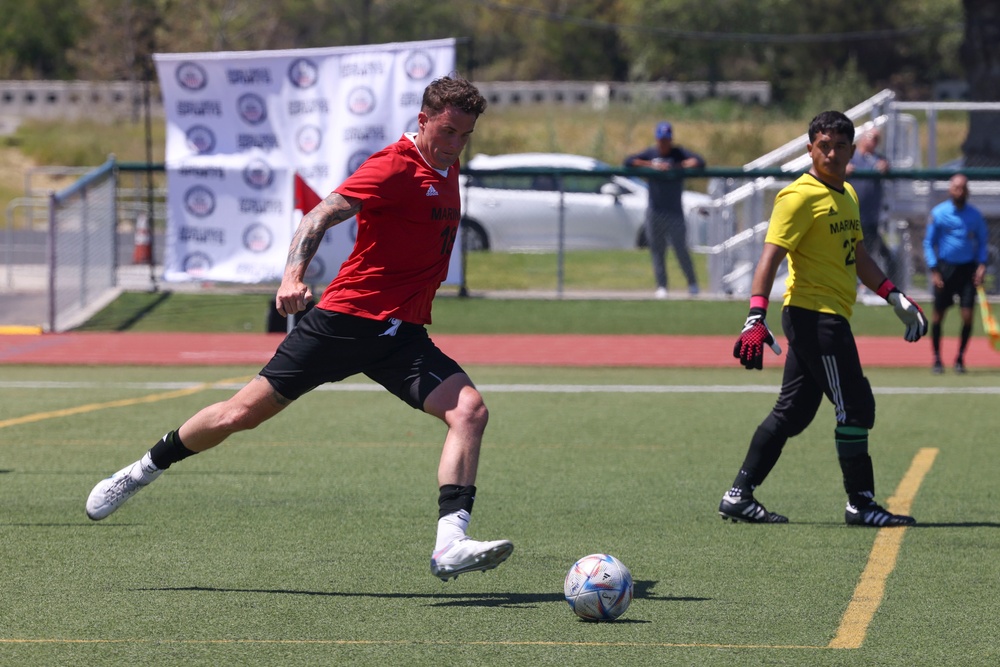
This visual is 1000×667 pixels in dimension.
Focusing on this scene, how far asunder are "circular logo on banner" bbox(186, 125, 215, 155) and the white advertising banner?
0.04ft

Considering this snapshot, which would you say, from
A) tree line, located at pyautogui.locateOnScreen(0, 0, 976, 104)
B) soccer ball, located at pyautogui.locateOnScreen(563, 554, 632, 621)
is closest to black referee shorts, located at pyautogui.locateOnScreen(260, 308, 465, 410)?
soccer ball, located at pyautogui.locateOnScreen(563, 554, 632, 621)

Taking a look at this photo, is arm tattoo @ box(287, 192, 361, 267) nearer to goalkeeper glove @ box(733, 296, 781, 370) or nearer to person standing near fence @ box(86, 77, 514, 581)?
person standing near fence @ box(86, 77, 514, 581)

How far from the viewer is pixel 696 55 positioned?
6750 centimetres

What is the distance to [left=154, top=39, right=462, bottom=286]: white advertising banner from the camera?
59.8 ft

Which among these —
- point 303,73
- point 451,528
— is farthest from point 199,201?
point 451,528

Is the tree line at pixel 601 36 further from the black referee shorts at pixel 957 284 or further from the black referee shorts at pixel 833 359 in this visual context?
the black referee shorts at pixel 833 359

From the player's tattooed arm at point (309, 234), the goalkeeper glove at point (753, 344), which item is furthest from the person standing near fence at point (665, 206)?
the player's tattooed arm at point (309, 234)

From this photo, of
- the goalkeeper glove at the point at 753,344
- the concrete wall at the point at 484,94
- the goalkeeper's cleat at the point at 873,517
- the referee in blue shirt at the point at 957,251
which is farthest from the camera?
the concrete wall at the point at 484,94

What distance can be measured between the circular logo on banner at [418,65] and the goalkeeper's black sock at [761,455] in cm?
1114

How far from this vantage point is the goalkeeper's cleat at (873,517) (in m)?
7.51

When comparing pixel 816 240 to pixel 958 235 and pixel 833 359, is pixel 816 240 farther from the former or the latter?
pixel 958 235

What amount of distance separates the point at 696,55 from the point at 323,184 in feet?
169

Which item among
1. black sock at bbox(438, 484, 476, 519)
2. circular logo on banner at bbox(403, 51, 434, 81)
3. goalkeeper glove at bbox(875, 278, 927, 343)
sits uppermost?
circular logo on banner at bbox(403, 51, 434, 81)

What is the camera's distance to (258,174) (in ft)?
60.6
